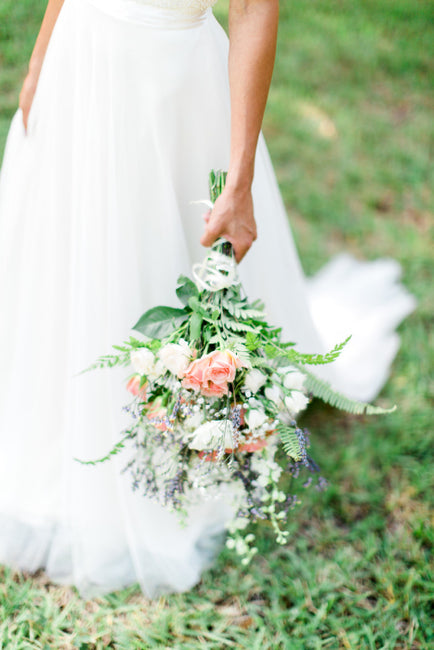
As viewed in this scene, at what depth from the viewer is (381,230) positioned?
3.48 metres

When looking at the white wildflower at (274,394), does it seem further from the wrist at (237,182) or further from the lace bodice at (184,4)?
the lace bodice at (184,4)

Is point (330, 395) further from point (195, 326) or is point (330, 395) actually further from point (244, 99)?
point (244, 99)

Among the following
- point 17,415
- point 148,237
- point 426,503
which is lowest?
point 426,503

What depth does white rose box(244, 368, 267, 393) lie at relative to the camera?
140 centimetres

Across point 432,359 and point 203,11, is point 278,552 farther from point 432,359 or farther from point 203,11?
point 203,11

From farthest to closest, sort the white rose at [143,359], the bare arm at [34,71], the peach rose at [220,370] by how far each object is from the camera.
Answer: the bare arm at [34,71]
the white rose at [143,359]
the peach rose at [220,370]

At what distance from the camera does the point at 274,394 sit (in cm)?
143

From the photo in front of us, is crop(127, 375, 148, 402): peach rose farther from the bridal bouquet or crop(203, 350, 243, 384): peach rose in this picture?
crop(203, 350, 243, 384): peach rose

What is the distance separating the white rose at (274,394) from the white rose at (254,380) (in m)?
0.03

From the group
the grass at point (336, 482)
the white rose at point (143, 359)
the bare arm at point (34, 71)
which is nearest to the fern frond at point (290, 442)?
the white rose at point (143, 359)

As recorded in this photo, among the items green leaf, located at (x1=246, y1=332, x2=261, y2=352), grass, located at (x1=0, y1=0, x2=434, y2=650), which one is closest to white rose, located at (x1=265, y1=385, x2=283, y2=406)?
green leaf, located at (x1=246, y1=332, x2=261, y2=352)

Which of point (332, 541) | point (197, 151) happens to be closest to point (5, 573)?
point (332, 541)

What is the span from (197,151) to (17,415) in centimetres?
109

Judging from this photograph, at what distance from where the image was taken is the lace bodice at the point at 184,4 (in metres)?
1.49
